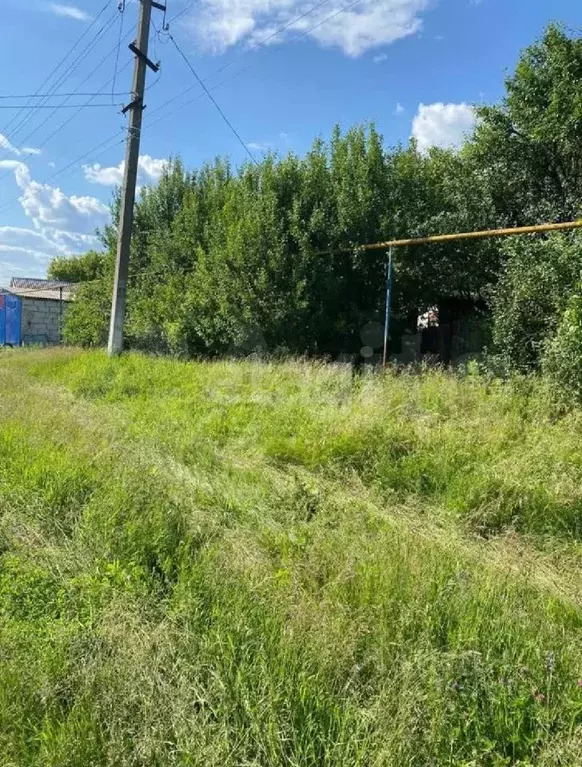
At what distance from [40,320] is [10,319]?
130 centimetres

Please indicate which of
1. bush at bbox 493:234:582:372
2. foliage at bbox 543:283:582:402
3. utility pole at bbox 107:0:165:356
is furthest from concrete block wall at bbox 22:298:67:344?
foliage at bbox 543:283:582:402

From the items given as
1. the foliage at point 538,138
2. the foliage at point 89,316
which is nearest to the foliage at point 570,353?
the foliage at point 538,138

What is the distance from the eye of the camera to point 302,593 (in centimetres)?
265

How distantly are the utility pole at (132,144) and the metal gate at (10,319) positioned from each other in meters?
15.5

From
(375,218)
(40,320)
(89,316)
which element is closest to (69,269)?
(40,320)

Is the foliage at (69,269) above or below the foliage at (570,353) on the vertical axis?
above

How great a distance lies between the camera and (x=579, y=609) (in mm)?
2738

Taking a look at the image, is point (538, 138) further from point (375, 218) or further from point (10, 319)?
point (10, 319)

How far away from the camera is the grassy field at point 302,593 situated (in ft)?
6.07

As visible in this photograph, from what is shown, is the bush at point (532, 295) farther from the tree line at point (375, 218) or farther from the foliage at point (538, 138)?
the foliage at point (538, 138)

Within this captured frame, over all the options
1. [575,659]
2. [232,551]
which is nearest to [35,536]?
[232,551]

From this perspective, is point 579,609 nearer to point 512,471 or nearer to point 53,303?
point 512,471

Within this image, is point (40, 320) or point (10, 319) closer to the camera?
point (10, 319)

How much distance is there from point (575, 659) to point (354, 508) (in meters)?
2.01
